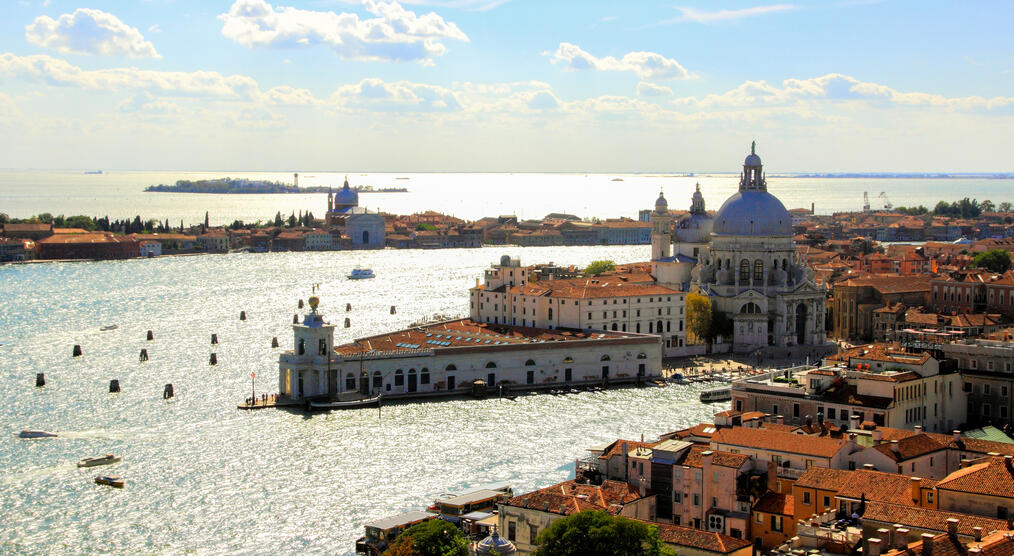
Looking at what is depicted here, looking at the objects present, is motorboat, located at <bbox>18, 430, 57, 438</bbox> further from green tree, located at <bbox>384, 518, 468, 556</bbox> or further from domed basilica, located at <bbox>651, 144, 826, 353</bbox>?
domed basilica, located at <bbox>651, 144, 826, 353</bbox>

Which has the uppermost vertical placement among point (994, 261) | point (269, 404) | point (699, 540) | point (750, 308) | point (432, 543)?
point (994, 261)

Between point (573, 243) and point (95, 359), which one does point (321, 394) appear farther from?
point (573, 243)

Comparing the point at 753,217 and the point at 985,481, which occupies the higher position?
the point at 753,217

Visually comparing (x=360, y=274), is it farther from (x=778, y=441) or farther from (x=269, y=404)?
(x=778, y=441)

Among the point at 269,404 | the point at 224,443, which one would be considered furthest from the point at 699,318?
the point at 224,443

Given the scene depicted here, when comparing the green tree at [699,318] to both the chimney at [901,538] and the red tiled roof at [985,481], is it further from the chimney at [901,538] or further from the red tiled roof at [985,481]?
the chimney at [901,538]

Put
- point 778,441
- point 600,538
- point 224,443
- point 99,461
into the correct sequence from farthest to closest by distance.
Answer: point 224,443, point 99,461, point 778,441, point 600,538

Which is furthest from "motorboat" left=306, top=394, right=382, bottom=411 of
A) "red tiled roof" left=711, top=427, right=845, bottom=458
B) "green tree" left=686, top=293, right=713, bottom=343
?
"green tree" left=686, top=293, right=713, bottom=343
